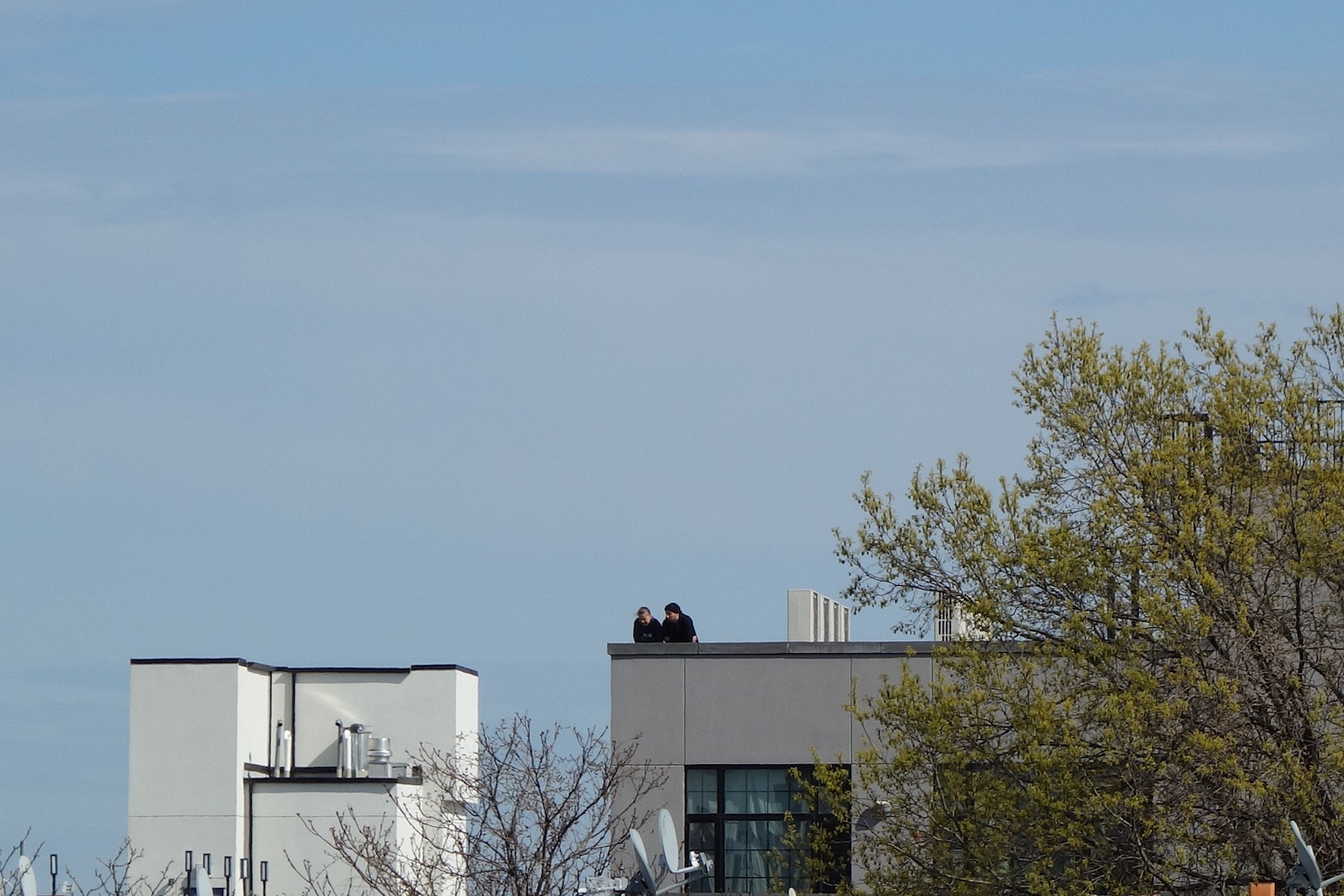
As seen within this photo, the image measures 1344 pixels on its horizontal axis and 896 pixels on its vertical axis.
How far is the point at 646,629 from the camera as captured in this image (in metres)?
34.8

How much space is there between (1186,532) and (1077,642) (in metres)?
2.03

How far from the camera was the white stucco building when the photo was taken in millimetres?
40250

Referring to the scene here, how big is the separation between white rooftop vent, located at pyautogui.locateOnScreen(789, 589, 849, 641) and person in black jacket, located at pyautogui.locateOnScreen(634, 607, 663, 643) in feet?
17.8

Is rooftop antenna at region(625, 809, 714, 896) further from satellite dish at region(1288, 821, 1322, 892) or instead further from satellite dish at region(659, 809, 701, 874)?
satellite dish at region(1288, 821, 1322, 892)

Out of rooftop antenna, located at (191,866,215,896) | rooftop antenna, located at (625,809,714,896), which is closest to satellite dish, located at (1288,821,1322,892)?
rooftop antenna, located at (625,809,714,896)

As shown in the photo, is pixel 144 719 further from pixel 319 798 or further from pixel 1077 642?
pixel 1077 642

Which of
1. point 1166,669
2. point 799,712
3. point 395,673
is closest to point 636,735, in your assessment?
point 799,712

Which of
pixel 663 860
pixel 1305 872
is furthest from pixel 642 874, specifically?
pixel 1305 872

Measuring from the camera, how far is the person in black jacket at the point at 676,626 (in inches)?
1357

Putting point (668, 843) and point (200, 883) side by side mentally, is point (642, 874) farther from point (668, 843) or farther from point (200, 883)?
point (200, 883)

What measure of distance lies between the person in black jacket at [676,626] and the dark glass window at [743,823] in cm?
202

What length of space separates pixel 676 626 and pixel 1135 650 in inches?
382

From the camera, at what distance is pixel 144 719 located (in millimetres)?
40344

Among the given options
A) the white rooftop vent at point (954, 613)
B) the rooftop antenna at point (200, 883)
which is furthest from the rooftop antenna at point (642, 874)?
the rooftop antenna at point (200, 883)
